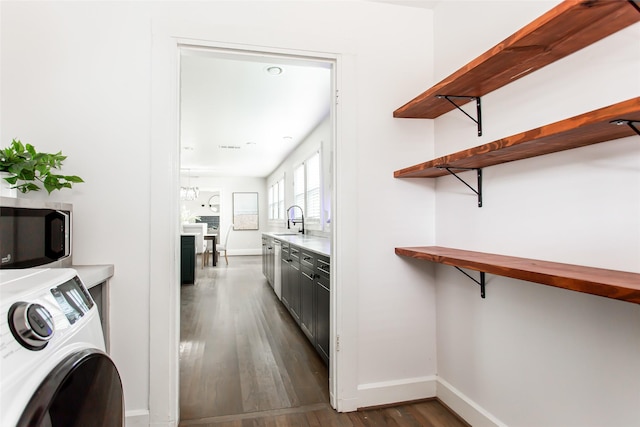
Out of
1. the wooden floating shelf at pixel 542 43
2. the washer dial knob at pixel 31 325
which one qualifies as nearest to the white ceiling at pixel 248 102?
the wooden floating shelf at pixel 542 43

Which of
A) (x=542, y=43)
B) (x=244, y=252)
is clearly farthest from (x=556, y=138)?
(x=244, y=252)

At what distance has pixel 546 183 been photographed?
1.39 m

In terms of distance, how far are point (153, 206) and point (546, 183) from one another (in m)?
1.85

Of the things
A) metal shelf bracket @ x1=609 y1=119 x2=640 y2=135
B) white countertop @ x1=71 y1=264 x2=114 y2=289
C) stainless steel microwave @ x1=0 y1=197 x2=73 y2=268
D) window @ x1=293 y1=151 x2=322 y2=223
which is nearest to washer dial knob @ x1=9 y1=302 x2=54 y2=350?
stainless steel microwave @ x1=0 y1=197 x2=73 y2=268

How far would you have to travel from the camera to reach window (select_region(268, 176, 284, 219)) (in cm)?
865

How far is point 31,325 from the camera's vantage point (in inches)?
24.9

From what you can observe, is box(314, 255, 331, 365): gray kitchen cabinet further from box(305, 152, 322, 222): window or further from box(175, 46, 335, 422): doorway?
box(305, 152, 322, 222): window

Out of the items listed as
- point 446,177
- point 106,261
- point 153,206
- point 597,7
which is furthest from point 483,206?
point 106,261

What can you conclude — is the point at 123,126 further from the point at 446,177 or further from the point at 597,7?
the point at 597,7

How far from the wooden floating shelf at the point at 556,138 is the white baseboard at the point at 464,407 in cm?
127

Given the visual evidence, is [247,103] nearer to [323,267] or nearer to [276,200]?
[323,267]

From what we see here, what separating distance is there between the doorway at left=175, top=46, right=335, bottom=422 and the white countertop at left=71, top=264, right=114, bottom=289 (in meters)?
1.23

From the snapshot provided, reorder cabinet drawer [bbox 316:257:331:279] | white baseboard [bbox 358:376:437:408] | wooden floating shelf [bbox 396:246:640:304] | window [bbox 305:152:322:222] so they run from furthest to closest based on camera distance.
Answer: window [bbox 305:152:322:222]
cabinet drawer [bbox 316:257:331:279]
white baseboard [bbox 358:376:437:408]
wooden floating shelf [bbox 396:246:640:304]

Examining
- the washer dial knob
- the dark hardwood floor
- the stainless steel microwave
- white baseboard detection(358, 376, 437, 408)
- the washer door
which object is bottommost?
the dark hardwood floor
